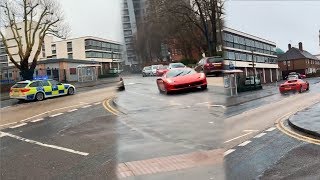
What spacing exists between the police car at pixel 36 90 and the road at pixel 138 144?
12.1 meters

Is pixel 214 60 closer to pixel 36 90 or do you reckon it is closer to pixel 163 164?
pixel 163 164

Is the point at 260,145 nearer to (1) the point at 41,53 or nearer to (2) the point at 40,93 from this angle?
(2) the point at 40,93

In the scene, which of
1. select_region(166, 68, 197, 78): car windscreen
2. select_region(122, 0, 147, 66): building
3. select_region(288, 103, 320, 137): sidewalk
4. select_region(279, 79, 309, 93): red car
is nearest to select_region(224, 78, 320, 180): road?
select_region(288, 103, 320, 137): sidewalk

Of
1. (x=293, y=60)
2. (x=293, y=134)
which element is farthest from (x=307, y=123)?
(x=293, y=60)

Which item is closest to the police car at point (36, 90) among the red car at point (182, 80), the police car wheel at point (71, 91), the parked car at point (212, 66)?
the police car wheel at point (71, 91)

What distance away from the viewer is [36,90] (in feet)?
72.2

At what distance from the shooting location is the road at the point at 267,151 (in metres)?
6.48

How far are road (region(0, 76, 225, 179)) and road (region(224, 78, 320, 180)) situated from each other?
30cm

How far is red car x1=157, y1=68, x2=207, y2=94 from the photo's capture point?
419 centimetres

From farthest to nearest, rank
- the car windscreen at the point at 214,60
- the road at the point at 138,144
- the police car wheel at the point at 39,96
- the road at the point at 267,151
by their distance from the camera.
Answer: the police car wheel at the point at 39,96 → the road at the point at 267,151 → the road at the point at 138,144 → the car windscreen at the point at 214,60

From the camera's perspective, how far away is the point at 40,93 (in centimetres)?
2231

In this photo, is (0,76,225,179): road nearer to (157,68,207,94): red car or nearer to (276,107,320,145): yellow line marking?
(157,68,207,94): red car

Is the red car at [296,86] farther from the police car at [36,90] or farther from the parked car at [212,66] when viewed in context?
the parked car at [212,66]

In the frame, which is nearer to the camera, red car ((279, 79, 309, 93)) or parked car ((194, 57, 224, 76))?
parked car ((194, 57, 224, 76))
